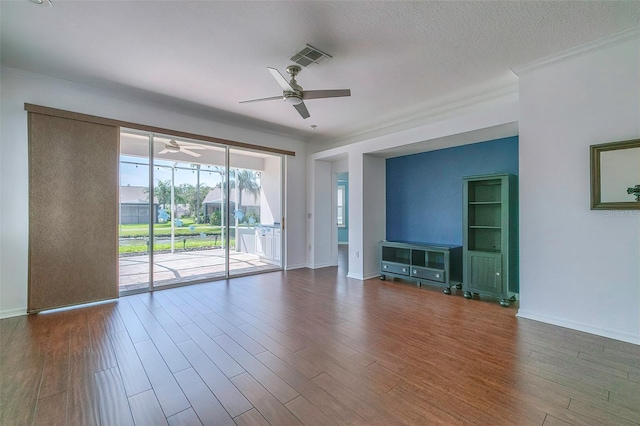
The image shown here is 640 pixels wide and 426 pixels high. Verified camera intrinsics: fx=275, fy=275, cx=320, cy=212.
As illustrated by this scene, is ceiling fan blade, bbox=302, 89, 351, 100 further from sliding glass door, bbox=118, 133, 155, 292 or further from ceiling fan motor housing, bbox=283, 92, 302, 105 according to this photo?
sliding glass door, bbox=118, 133, 155, 292

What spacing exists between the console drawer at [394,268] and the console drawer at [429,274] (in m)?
0.13

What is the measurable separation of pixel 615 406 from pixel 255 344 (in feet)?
8.58

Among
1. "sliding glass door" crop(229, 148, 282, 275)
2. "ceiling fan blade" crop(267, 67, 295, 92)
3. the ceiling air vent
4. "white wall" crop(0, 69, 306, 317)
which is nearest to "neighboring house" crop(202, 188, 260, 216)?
"sliding glass door" crop(229, 148, 282, 275)

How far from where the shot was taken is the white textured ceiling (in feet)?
7.75

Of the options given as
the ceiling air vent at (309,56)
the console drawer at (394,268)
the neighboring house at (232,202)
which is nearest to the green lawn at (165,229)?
the neighboring house at (232,202)

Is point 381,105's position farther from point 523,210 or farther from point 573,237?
point 573,237

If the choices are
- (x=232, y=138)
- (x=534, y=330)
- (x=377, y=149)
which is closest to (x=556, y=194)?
(x=534, y=330)

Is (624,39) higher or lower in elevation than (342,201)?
higher

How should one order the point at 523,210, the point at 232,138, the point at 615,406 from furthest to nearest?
the point at 232,138 < the point at 523,210 < the point at 615,406

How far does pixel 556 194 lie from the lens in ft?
9.98

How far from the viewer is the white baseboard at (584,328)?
2.61m

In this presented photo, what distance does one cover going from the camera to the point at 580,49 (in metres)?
2.86

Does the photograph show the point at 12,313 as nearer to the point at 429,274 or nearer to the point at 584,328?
the point at 429,274

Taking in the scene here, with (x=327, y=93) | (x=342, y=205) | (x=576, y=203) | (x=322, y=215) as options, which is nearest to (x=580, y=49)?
(x=576, y=203)
